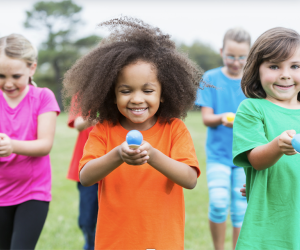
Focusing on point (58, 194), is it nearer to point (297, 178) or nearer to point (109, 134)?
point (109, 134)

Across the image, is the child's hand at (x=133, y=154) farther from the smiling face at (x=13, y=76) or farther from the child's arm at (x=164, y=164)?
the smiling face at (x=13, y=76)

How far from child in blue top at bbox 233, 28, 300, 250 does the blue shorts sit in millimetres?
1272

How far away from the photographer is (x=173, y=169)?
2084 mm

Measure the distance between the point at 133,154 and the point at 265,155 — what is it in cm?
76

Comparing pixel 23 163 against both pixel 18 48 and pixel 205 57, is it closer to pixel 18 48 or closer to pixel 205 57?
pixel 18 48

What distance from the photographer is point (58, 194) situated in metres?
6.82

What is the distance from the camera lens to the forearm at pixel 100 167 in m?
1.99

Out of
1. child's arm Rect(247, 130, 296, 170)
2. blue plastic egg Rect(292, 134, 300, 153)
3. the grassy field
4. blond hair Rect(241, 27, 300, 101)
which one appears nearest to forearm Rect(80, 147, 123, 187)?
child's arm Rect(247, 130, 296, 170)

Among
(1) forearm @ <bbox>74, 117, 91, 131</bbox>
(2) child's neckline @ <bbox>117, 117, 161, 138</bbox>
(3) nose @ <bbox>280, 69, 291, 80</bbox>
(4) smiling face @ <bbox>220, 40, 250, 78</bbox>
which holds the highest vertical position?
(4) smiling face @ <bbox>220, 40, 250, 78</bbox>

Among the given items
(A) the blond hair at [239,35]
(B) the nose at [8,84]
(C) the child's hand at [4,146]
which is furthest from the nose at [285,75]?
(B) the nose at [8,84]

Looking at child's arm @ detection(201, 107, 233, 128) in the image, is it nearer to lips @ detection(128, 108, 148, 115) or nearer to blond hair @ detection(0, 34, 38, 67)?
lips @ detection(128, 108, 148, 115)

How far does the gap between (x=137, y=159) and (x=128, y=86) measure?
21.7 inches

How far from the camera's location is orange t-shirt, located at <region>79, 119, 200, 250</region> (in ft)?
7.27

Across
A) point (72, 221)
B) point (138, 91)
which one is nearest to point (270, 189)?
point (138, 91)
